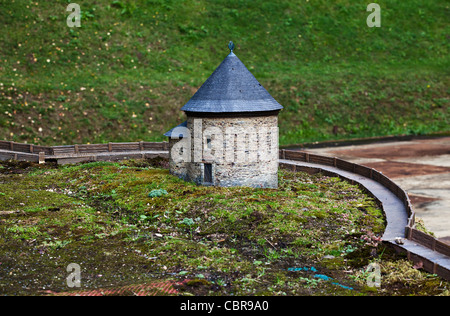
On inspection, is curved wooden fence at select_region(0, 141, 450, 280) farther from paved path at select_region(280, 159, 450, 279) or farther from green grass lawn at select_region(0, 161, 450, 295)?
green grass lawn at select_region(0, 161, 450, 295)

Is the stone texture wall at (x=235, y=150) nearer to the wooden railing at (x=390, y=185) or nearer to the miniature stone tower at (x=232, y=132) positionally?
the miniature stone tower at (x=232, y=132)

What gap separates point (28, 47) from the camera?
57.6 meters

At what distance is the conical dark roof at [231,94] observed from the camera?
3147 centimetres

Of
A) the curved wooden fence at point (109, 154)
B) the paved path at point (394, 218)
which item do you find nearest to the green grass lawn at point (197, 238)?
the paved path at point (394, 218)

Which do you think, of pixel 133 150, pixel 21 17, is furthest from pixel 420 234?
pixel 21 17

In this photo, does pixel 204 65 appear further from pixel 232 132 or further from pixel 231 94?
pixel 232 132

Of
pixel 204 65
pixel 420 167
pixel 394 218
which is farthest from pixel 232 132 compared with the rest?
pixel 204 65

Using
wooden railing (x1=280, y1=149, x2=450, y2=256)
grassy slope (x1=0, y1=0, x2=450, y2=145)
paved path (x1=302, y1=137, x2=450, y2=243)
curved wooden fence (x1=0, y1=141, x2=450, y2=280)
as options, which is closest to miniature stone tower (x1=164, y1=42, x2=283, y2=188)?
wooden railing (x1=280, y1=149, x2=450, y2=256)

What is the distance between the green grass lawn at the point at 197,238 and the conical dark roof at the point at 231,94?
4.33 meters

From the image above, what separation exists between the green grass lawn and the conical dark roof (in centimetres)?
433

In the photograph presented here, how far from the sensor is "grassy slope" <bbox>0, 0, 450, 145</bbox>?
52438 mm

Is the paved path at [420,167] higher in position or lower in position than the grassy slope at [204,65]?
lower

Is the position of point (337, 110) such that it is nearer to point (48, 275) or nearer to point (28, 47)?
point (28, 47)
